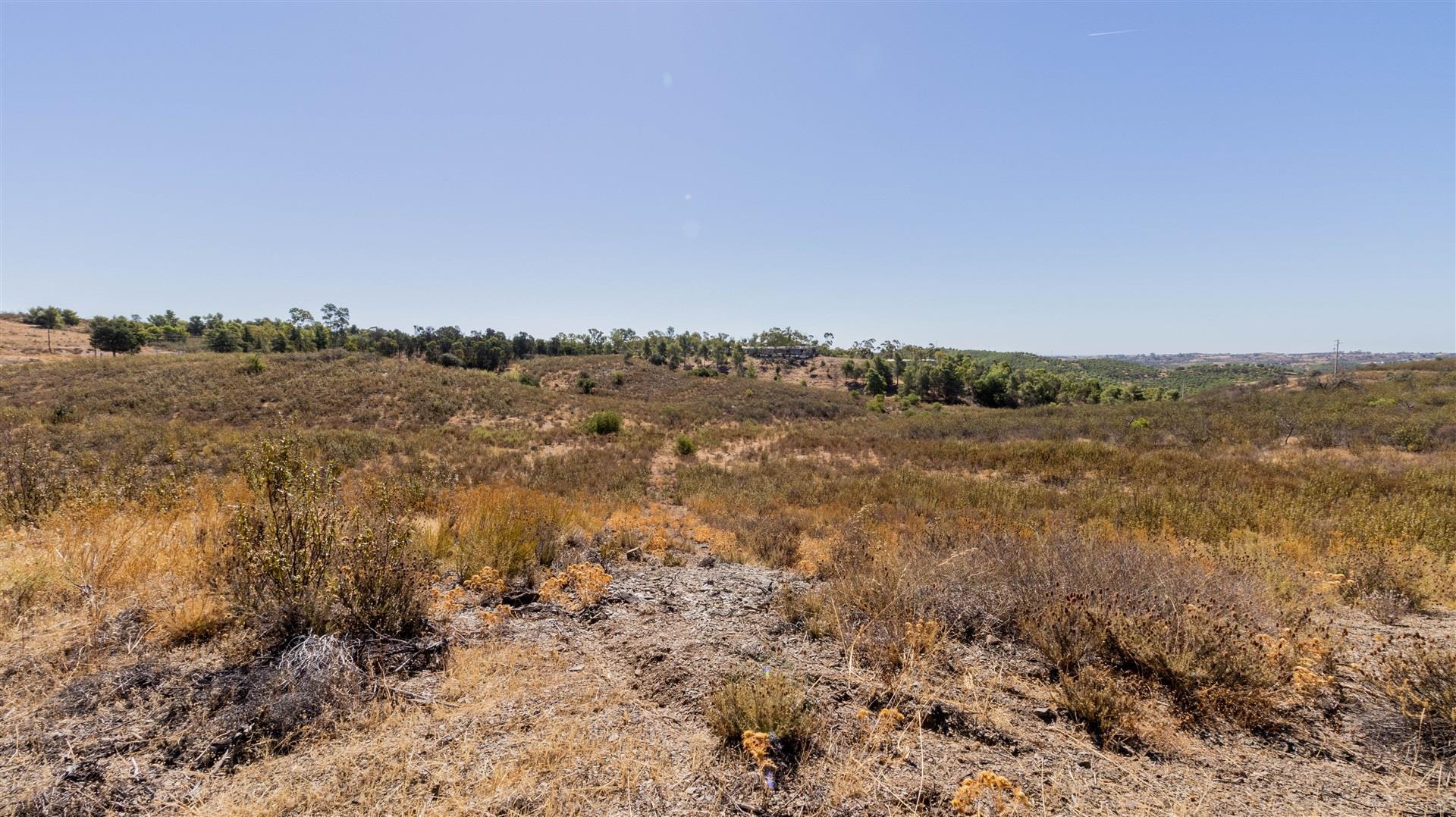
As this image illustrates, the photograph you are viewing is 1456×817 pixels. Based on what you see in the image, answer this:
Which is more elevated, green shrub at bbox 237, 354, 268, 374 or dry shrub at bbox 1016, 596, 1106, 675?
green shrub at bbox 237, 354, 268, 374

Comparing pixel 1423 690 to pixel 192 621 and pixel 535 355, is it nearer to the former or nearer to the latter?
pixel 192 621

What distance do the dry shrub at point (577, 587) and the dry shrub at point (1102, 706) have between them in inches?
135

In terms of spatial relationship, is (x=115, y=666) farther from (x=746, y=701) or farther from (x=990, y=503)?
(x=990, y=503)

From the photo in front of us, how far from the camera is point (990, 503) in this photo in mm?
9531

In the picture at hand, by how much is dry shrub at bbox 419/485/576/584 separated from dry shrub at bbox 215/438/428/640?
77 centimetres

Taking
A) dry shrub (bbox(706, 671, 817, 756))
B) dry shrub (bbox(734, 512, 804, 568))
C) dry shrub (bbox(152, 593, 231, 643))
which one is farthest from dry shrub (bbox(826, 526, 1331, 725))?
dry shrub (bbox(152, 593, 231, 643))

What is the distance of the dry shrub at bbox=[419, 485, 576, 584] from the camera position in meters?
4.62

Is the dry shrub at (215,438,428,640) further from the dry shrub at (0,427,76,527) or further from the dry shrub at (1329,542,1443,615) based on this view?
the dry shrub at (1329,542,1443,615)

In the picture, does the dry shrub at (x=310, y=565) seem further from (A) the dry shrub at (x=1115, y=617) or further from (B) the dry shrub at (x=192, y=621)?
(A) the dry shrub at (x=1115, y=617)

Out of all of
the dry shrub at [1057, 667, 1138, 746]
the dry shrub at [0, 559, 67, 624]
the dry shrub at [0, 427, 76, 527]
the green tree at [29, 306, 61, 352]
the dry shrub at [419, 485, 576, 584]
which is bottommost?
the dry shrub at [1057, 667, 1138, 746]

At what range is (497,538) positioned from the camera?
4848 mm

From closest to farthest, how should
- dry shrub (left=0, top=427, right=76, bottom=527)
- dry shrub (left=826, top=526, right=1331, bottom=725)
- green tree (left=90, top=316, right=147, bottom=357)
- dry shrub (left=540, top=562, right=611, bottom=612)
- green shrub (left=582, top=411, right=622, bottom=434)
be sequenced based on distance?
1. dry shrub (left=826, top=526, right=1331, bottom=725)
2. dry shrub (left=540, top=562, right=611, bottom=612)
3. dry shrub (left=0, top=427, right=76, bottom=527)
4. green shrub (left=582, top=411, right=622, bottom=434)
5. green tree (left=90, top=316, right=147, bottom=357)

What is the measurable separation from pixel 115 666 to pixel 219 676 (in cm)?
65

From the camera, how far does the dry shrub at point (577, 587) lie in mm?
4148
